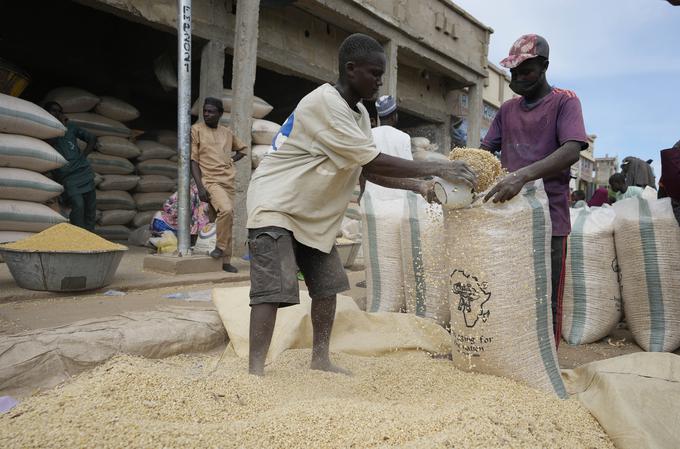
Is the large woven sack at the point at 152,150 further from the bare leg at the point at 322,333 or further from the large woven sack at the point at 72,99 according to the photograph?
the bare leg at the point at 322,333

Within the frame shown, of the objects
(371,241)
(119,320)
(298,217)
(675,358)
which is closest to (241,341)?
(119,320)

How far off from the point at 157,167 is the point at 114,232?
1.03 meters

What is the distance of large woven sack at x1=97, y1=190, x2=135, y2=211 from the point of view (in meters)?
5.99

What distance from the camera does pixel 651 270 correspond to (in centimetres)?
265

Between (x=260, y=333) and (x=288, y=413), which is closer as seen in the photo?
(x=288, y=413)

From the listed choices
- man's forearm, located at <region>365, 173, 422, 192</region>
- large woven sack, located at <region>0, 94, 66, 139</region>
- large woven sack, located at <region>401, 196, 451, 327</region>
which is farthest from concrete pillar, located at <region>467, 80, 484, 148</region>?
man's forearm, located at <region>365, 173, 422, 192</region>

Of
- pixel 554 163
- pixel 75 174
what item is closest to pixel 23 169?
pixel 75 174

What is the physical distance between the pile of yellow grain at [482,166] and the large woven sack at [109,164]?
5.19m

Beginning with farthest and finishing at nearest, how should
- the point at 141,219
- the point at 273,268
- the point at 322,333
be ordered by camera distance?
the point at 141,219 < the point at 322,333 < the point at 273,268

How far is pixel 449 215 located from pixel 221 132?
308 cm

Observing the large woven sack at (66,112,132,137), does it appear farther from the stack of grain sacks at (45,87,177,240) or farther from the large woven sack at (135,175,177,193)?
the large woven sack at (135,175,177,193)

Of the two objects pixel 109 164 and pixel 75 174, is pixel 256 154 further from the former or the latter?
pixel 109 164

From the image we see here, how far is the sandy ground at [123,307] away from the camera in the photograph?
8.24ft

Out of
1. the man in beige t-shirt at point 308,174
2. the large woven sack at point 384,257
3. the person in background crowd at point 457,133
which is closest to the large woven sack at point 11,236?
the large woven sack at point 384,257
